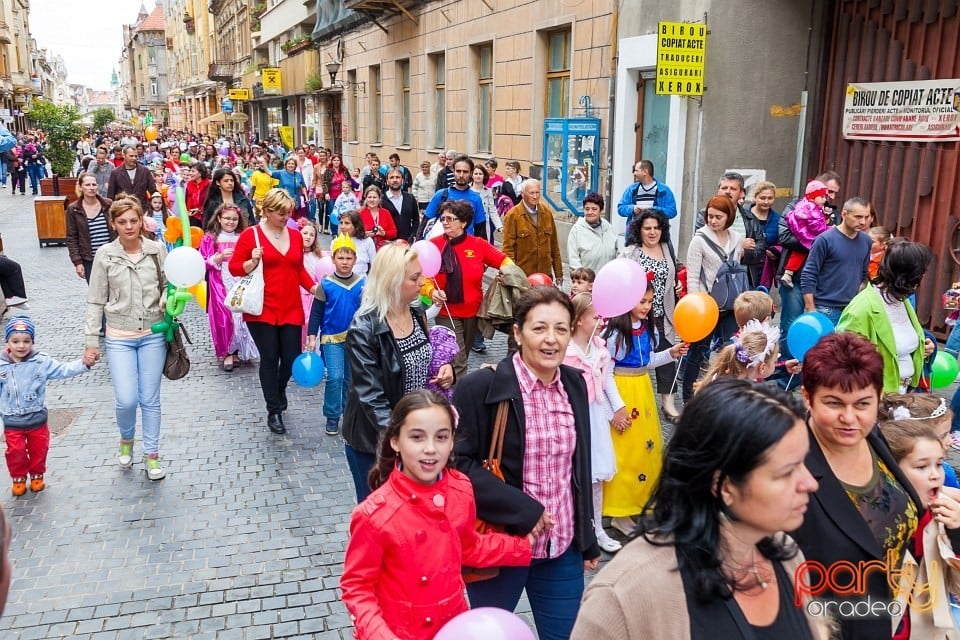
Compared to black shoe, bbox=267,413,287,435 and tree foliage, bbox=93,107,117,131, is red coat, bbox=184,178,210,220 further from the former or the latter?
tree foliage, bbox=93,107,117,131

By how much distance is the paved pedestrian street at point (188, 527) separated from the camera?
160 inches

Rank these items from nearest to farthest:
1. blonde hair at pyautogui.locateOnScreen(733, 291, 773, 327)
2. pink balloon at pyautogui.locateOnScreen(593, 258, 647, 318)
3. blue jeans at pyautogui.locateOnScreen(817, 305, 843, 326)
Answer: pink balloon at pyautogui.locateOnScreen(593, 258, 647, 318) < blonde hair at pyautogui.locateOnScreen(733, 291, 773, 327) < blue jeans at pyautogui.locateOnScreen(817, 305, 843, 326)

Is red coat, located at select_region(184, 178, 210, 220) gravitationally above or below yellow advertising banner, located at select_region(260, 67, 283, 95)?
below

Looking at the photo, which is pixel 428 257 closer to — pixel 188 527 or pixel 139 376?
pixel 139 376

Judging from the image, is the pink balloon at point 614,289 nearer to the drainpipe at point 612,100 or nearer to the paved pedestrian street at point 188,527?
the paved pedestrian street at point 188,527

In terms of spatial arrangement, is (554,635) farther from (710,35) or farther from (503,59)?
(503,59)

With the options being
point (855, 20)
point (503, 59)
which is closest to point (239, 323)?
point (855, 20)

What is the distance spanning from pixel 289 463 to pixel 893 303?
4.17 meters

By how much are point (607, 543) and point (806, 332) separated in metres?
1.83

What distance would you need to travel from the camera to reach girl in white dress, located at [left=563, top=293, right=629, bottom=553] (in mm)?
4480

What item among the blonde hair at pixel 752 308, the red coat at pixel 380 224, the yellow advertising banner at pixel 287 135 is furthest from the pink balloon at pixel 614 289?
the yellow advertising banner at pixel 287 135

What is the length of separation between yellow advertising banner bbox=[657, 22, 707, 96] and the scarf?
15.2 feet

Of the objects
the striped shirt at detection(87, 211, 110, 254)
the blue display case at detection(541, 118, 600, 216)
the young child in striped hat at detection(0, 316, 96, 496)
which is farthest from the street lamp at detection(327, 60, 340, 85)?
the young child in striped hat at detection(0, 316, 96, 496)

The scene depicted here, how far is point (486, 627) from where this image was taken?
203 centimetres
